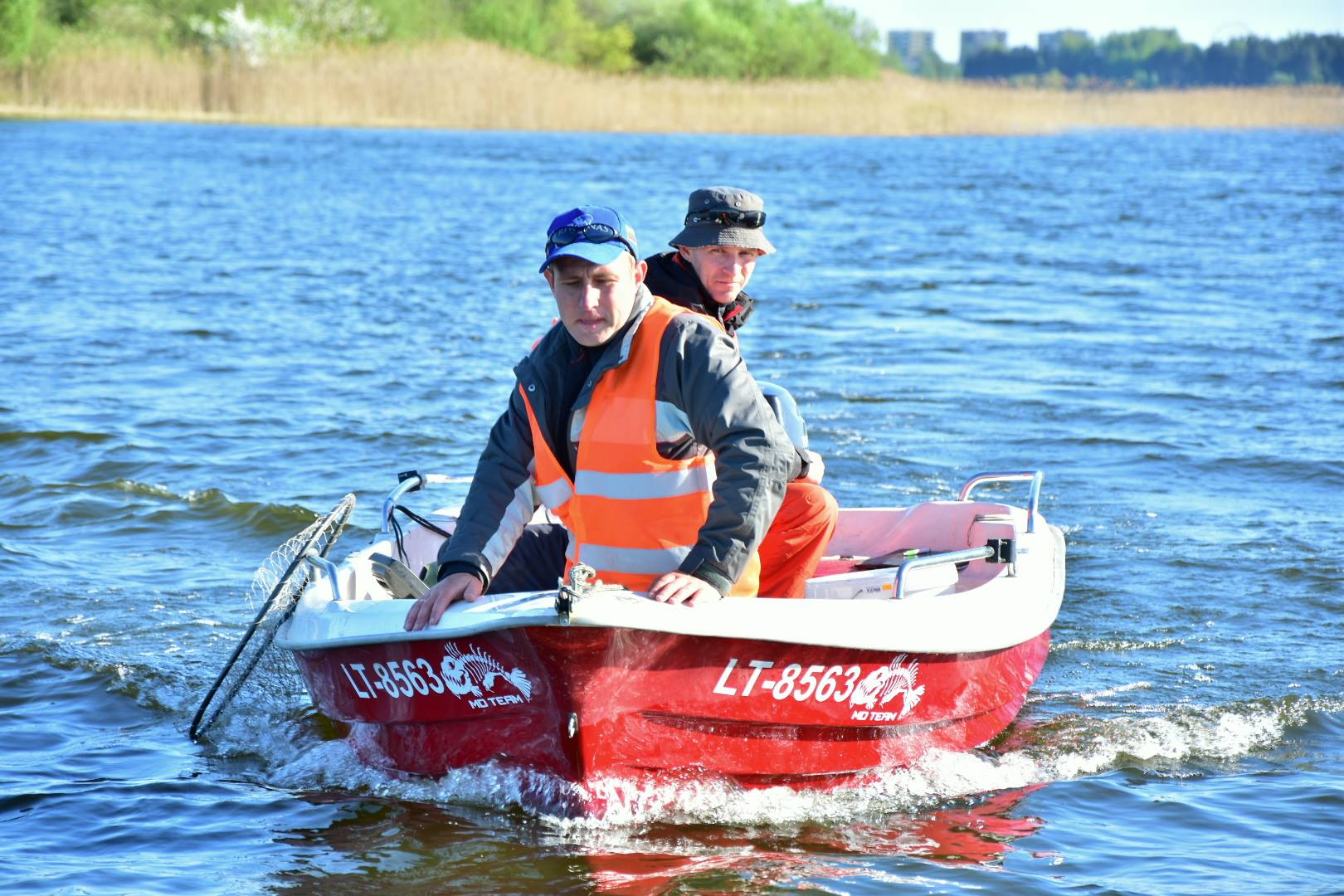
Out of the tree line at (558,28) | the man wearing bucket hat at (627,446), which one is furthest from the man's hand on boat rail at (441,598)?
the tree line at (558,28)

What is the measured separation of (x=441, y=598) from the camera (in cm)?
430

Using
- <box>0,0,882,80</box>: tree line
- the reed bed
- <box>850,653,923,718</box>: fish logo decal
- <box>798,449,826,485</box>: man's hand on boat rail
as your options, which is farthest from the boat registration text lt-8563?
<box>0,0,882,80</box>: tree line

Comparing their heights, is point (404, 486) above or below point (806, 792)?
above

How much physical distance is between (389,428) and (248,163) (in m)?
21.4

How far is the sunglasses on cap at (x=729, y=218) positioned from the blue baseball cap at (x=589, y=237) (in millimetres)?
1098

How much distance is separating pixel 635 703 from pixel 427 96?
3756cm

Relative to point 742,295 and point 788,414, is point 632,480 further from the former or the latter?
point 742,295

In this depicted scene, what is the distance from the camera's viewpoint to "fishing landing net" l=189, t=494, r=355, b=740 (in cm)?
517

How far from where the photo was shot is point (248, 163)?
30.0 meters

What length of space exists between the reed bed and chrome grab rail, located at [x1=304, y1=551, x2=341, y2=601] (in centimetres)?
3627

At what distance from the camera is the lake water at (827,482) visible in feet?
15.2

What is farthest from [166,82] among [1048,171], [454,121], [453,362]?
[453,362]

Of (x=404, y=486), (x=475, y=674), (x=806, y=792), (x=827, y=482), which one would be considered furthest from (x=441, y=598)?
(x=827, y=482)

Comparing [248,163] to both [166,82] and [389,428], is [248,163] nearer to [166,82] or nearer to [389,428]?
[166,82]
